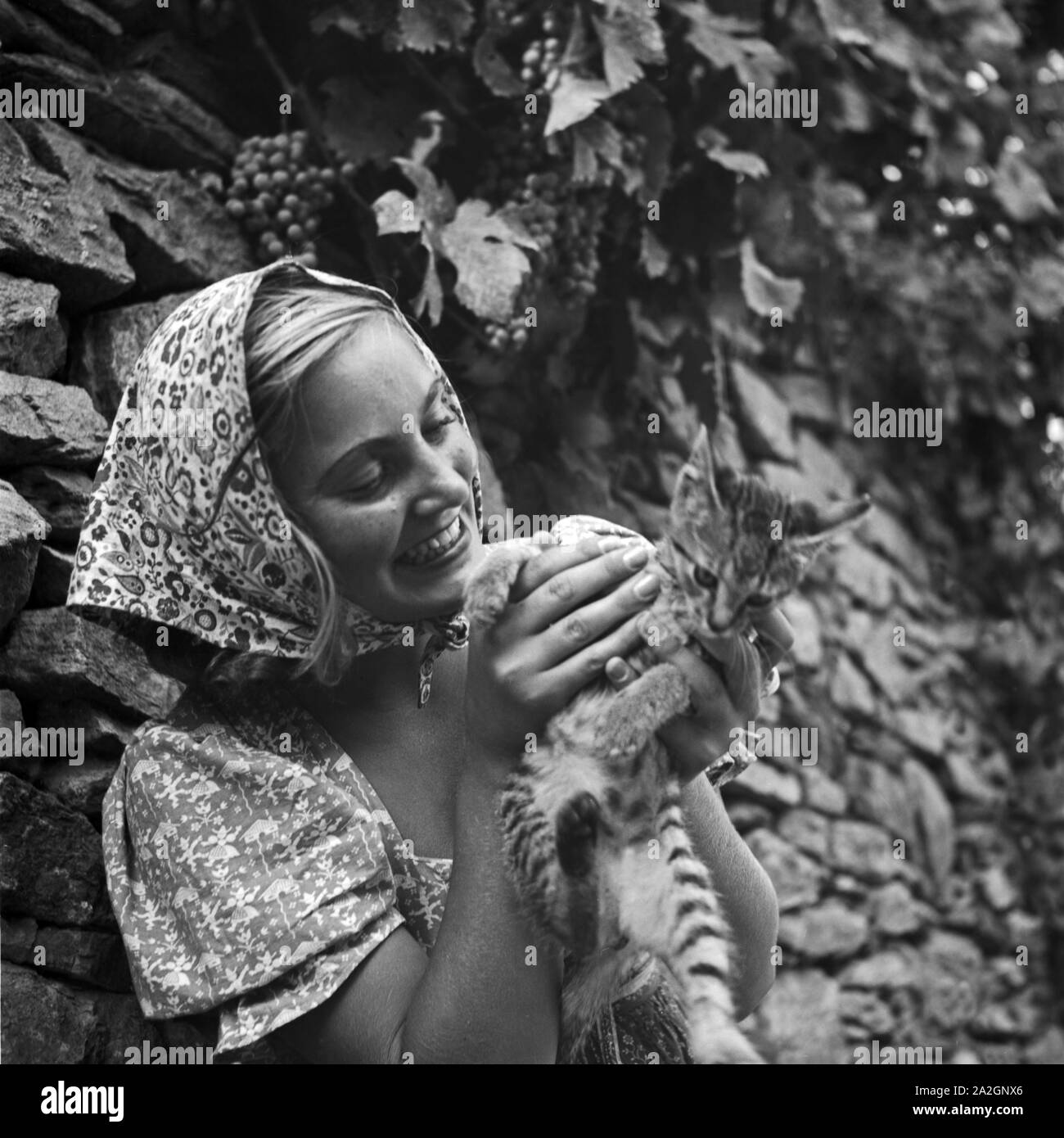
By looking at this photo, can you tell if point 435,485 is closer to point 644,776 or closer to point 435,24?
point 644,776

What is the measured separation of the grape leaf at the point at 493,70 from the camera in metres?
2.75

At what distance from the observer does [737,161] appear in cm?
303

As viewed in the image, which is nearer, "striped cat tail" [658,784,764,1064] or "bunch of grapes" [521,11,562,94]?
"striped cat tail" [658,784,764,1064]

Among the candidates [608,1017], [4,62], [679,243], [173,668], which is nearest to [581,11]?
[679,243]

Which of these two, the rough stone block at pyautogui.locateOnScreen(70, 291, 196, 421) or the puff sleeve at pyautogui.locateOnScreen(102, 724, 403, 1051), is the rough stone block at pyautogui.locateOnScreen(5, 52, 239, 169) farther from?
the puff sleeve at pyautogui.locateOnScreen(102, 724, 403, 1051)

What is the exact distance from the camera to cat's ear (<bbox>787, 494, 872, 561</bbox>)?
1.78 m

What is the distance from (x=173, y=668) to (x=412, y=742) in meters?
0.37

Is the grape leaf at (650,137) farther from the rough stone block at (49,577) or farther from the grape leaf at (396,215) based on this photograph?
the rough stone block at (49,577)

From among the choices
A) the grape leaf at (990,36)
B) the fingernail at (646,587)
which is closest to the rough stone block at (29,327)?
the fingernail at (646,587)

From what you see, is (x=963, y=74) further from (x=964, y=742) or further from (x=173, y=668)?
(x=173, y=668)

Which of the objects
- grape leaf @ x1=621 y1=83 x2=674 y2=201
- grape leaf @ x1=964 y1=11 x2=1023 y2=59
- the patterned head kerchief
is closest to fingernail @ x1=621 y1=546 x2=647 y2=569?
the patterned head kerchief

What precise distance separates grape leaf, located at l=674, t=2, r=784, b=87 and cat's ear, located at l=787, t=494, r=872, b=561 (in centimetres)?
160

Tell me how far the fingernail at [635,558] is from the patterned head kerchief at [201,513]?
33 centimetres

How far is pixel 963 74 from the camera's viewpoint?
4336mm
